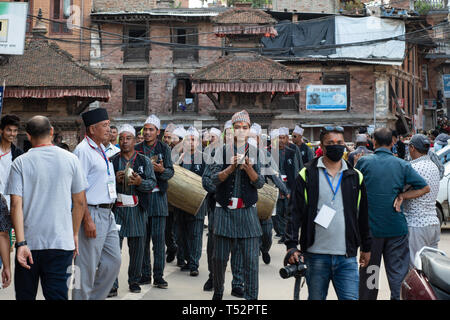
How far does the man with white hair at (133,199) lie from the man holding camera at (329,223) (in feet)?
9.62

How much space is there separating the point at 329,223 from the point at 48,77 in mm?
19216

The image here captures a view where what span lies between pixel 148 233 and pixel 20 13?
9186mm

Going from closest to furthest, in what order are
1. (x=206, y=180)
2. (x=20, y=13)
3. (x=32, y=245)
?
(x=32, y=245)
(x=206, y=180)
(x=20, y=13)

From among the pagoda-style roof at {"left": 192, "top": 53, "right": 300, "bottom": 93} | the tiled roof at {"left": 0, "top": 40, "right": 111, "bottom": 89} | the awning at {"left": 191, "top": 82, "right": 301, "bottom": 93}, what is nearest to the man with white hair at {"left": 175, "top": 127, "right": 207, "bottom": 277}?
the tiled roof at {"left": 0, "top": 40, "right": 111, "bottom": 89}

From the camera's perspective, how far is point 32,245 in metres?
5.11

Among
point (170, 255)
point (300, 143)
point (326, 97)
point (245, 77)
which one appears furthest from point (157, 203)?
point (326, 97)

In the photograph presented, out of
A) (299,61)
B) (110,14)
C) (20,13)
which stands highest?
(110,14)

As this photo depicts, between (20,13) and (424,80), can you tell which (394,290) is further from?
(424,80)

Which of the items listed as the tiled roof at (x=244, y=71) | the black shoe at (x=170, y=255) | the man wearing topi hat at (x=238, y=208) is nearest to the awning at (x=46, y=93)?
the tiled roof at (x=244, y=71)

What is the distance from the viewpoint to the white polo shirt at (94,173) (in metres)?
6.16

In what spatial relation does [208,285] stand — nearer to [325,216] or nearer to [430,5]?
[325,216]

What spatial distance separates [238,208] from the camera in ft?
22.5

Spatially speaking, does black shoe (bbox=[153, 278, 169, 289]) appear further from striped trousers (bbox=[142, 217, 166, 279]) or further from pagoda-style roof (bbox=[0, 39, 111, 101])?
pagoda-style roof (bbox=[0, 39, 111, 101])

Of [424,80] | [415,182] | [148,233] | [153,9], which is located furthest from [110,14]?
[415,182]
